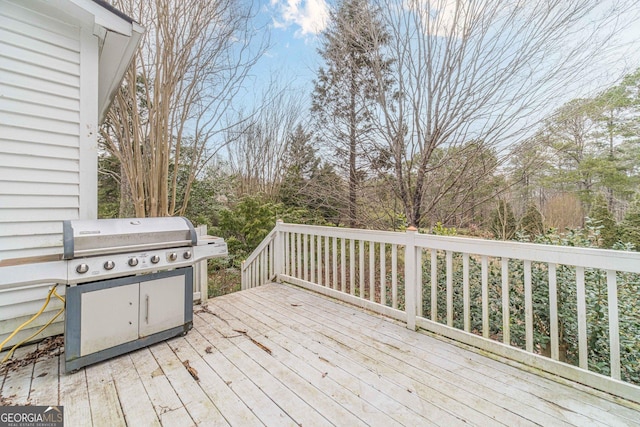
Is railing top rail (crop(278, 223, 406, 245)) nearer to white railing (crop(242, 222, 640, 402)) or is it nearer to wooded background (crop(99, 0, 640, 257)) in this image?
white railing (crop(242, 222, 640, 402))

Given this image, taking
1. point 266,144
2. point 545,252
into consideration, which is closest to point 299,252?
point 545,252

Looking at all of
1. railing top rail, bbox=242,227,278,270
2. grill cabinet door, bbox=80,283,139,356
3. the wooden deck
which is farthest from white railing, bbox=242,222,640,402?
grill cabinet door, bbox=80,283,139,356

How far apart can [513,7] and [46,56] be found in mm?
5436

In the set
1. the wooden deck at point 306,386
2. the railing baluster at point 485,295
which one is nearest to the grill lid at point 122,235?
the wooden deck at point 306,386

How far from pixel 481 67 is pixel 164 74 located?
4678 millimetres

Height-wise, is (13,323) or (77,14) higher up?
(77,14)

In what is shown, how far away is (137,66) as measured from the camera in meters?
4.11

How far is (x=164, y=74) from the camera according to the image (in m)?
4.04

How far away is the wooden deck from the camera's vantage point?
1.54m

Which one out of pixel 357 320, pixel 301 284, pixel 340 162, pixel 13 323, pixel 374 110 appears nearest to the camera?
pixel 13 323

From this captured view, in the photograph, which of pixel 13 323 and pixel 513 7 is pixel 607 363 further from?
pixel 13 323

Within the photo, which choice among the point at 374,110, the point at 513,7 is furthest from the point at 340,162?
the point at 513,7

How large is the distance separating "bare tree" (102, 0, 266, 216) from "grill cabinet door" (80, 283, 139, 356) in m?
2.36

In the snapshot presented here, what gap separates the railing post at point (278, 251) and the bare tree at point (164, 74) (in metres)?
1.82
